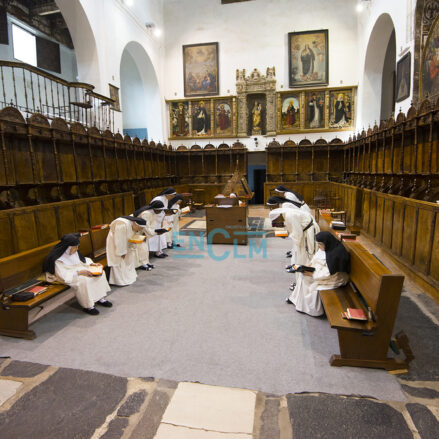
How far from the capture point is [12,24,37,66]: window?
14.1 meters

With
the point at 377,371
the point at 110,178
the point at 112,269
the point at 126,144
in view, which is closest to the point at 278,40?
the point at 126,144

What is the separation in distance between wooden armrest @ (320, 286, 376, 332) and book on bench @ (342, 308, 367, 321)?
0.04 m

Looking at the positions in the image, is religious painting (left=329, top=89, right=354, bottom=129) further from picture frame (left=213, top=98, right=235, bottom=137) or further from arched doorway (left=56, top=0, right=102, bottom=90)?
arched doorway (left=56, top=0, right=102, bottom=90)

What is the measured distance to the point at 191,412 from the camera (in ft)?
8.14

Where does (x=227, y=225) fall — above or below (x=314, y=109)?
below

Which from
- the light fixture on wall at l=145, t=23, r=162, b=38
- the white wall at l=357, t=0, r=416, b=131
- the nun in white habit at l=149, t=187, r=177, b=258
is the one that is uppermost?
the light fixture on wall at l=145, t=23, r=162, b=38

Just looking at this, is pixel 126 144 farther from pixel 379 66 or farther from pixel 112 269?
pixel 379 66

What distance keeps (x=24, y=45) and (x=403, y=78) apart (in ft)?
54.3

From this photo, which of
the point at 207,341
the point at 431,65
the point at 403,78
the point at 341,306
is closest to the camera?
the point at 341,306

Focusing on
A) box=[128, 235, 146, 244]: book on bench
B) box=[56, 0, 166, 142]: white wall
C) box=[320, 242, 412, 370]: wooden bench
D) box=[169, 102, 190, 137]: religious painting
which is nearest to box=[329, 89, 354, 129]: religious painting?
box=[169, 102, 190, 137]: religious painting

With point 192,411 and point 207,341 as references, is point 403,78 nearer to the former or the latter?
point 207,341

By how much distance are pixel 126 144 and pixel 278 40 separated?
10.8 meters

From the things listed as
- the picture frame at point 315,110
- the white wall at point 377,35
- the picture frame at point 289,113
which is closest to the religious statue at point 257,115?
the picture frame at point 289,113

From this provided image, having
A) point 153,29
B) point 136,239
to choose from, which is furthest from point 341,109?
point 136,239
